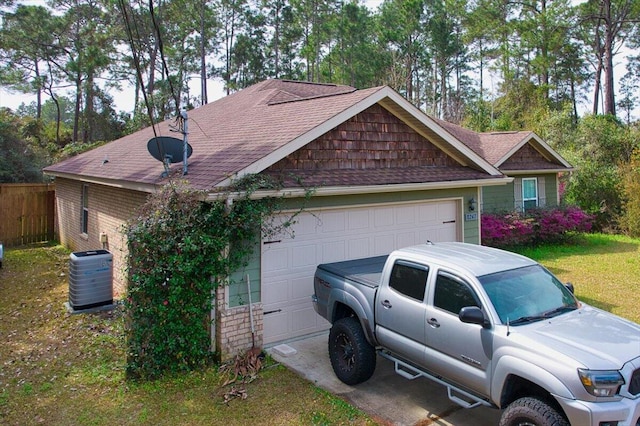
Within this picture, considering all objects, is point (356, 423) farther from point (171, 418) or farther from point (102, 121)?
point (102, 121)

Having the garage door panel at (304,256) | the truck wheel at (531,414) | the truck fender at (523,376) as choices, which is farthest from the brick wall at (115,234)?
the truck wheel at (531,414)

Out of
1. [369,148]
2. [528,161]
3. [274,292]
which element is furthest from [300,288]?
[528,161]

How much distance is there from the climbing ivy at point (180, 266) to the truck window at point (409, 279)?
2.25 m

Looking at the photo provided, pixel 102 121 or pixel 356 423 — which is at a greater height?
pixel 102 121

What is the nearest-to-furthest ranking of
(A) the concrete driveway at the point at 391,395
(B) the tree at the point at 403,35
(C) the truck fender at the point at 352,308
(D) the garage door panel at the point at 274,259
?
(A) the concrete driveway at the point at 391,395 < (C) the truck fender at the point at 352,308 < (D) the garage door panel at the point at 274,259 < (B) the tree at the point at 403,35

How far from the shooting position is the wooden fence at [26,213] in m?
18.1

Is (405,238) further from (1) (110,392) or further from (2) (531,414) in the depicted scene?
(1) (110,392)

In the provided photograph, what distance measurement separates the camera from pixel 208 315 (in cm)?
731

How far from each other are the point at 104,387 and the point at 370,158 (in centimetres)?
576

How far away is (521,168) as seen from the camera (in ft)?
63.0

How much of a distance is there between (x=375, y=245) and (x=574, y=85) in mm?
43343

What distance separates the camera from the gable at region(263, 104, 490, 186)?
27.2 ft

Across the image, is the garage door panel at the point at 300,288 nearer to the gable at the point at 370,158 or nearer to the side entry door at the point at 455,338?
the gable at the point at 370,158

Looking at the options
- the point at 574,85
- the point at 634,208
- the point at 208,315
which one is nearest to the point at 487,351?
the point at 208,315
